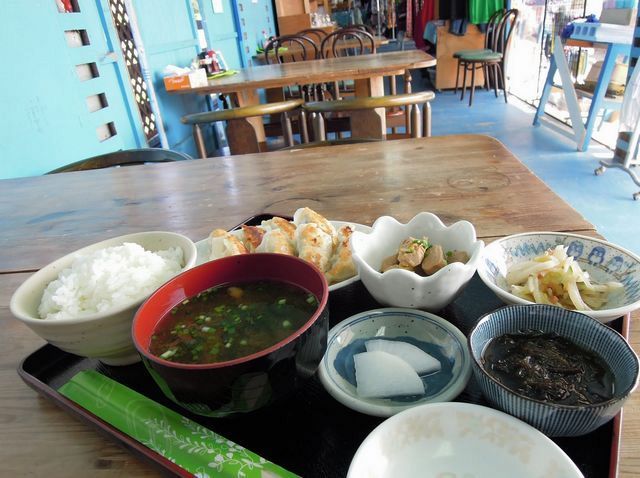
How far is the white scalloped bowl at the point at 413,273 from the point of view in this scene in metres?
0.69

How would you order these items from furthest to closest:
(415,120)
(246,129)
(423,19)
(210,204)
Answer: (423,19) < (246,129) < (415,120) < (210,204)

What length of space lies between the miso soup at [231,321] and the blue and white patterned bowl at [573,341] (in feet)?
0.81

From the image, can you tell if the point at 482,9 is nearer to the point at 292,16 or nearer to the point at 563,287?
the point at 292,16

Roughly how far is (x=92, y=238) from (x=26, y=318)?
0.71m

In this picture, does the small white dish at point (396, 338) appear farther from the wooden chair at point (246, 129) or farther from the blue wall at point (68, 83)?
the blue wall at point (68, 83)

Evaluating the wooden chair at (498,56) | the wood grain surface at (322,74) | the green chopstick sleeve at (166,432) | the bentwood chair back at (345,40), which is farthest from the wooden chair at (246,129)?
the wooden chair at (498,56)

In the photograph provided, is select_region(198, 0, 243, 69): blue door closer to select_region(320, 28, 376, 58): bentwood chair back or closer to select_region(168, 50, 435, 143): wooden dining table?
select_region(320, 28, 376, 58): bentwood chair back

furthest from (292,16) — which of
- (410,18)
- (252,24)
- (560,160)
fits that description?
(560,160)

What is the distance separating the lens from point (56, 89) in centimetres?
265

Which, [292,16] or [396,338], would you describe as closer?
[396,338]

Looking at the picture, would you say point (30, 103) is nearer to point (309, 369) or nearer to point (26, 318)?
point (26, 318)

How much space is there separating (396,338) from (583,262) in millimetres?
408

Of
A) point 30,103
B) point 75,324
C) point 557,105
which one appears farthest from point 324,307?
point 557,105

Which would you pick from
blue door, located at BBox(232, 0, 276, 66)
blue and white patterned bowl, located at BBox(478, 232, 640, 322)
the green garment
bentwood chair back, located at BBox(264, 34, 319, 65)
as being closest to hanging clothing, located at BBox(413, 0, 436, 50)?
the green garment
